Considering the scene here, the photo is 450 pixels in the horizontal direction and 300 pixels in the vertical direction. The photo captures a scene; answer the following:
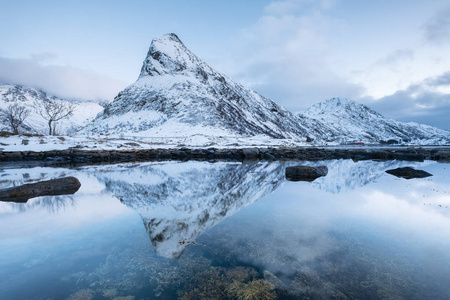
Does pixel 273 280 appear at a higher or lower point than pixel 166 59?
lower

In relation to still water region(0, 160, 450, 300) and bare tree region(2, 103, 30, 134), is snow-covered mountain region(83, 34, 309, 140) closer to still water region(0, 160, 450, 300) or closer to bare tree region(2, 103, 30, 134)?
bare tree region(2, 103, 30, 134)

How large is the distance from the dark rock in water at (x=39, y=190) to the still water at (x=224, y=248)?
3.43 ft

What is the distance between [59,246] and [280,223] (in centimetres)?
521

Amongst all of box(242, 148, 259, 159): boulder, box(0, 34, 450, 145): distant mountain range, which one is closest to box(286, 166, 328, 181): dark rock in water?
box(242, 148, 259, 159): boulder

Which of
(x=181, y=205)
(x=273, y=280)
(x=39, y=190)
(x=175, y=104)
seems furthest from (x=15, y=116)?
(x=273, y=280)

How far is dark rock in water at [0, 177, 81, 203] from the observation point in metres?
8.79

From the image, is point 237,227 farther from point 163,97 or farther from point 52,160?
point 163,97

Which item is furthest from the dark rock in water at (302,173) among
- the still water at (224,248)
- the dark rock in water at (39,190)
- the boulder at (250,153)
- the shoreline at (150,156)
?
the boulder at (250,153)

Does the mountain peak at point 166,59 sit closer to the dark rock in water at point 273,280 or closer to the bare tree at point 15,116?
the bare tree at point 15,116

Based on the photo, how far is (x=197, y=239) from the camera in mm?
5176

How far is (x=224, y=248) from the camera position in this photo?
15.7ft

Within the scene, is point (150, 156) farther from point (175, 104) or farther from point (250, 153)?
point (175, 104)

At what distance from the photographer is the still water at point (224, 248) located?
138 inches

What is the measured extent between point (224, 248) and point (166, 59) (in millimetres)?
125197
